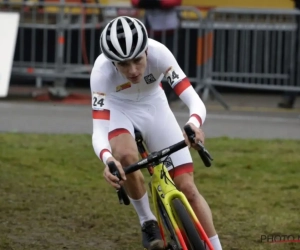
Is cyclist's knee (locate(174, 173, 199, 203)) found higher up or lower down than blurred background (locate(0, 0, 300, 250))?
higher up

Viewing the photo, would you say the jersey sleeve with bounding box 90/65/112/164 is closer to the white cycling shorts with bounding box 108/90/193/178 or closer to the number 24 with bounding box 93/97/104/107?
the number 24 with bounding box 93/97/104/107

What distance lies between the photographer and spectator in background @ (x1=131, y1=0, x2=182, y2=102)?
14.2 m

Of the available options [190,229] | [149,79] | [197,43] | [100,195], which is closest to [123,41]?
[149,79]

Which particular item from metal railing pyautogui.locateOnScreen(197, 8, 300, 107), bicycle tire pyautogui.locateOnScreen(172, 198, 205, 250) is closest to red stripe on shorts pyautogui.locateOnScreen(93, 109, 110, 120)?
bicycle tire pyautogui.locateOnScreen(172, 198, 205, 250)

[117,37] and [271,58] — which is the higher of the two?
[117,37]

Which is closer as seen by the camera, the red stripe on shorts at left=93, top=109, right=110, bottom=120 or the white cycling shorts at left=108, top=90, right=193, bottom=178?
the red stripe on shorts at left=93, top=109, right=110, bottom=120

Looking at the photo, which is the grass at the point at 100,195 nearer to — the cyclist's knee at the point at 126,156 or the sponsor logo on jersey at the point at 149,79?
the cyclist's knee at the point at 126,156

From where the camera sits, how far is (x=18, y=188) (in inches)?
367

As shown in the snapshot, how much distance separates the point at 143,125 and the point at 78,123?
20.6 ft

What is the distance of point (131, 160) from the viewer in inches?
256

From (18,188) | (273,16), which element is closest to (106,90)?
(18,188)

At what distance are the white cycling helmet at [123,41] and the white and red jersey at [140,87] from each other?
1.40 feet

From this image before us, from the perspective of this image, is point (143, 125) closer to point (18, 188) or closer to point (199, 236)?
point (199, 236)

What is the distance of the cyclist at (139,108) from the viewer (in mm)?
5977
